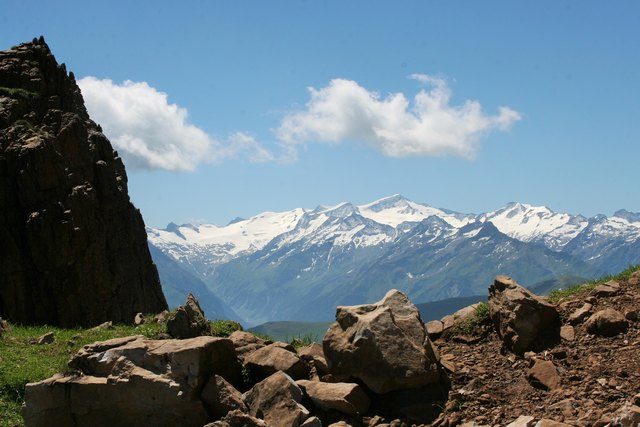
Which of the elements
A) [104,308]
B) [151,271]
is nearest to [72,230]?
[104,308]

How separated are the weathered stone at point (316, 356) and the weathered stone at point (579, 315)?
7001mm

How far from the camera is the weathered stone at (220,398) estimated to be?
47.3 ft

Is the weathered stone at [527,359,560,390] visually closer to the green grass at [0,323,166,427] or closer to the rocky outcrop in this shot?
the rocky outcrop

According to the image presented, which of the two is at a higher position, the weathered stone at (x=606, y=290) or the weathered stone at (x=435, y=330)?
the weathered stone at (x=606, y=290)

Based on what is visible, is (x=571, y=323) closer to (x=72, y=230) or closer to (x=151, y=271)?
(x=72, y=230)

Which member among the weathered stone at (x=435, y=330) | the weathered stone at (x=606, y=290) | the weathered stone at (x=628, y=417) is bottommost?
the weathered stone at (x=628, y=417)

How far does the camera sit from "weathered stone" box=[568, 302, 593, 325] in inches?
680

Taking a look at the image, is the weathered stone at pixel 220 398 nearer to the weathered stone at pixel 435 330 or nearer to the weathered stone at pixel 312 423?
the weathered stone at pixel 312 423

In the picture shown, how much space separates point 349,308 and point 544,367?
5.11m

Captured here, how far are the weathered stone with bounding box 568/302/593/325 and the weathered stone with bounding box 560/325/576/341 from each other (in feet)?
1.15

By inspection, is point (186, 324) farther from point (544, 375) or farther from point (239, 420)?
point (544, 375)

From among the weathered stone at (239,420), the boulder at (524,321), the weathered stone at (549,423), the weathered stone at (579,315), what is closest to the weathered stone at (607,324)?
the weathered stone at (579,315)

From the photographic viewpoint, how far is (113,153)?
63.6 m

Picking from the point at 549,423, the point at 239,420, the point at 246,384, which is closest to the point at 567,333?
the point at 549,423
